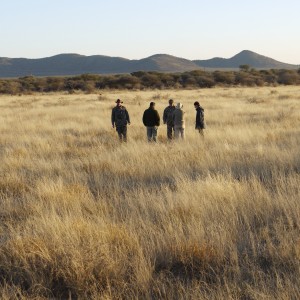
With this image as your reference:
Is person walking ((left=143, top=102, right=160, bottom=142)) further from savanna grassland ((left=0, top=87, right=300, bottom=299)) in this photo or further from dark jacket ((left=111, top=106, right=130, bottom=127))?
savanna grassland ((left=0, top=87, right=300, bottom=299))

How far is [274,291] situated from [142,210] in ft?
8.85

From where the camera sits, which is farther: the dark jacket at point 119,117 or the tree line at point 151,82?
the tree line at point 151,82

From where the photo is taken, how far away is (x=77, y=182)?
8.59 meters

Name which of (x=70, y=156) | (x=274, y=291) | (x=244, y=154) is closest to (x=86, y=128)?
(x=70, y=156)

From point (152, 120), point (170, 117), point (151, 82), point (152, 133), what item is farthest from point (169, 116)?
point (151, 82)

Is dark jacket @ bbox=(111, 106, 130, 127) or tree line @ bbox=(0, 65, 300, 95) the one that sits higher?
dark jacket @ bbox=(111, 106, 130, 127)

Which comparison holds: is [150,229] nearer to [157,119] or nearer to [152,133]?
[157,119]

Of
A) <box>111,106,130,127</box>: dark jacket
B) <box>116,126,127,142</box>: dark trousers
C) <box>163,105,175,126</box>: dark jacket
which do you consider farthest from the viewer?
<box>116,126,127,142</box>: dark trousers

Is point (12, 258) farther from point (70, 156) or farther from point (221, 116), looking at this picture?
point (221, 116)

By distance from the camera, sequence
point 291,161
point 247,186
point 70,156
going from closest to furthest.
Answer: point 247,186
point 291,161
point 70,156

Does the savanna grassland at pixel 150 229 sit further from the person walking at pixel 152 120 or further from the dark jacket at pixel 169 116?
the dark jacket at pixel 169 116

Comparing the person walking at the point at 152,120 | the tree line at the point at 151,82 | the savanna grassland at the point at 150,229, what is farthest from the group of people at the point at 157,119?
the tree line at the point at 151,82

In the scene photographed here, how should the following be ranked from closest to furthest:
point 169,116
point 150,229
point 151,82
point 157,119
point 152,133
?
point 150,229 < point 157,119 < point 169,116 < point 152,133 < point 151,82

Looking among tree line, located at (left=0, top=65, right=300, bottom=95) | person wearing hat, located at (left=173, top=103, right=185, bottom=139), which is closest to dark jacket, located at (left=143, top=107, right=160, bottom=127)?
person wearing hat, located at (left=173, top=103, right=185, bottom=139)
